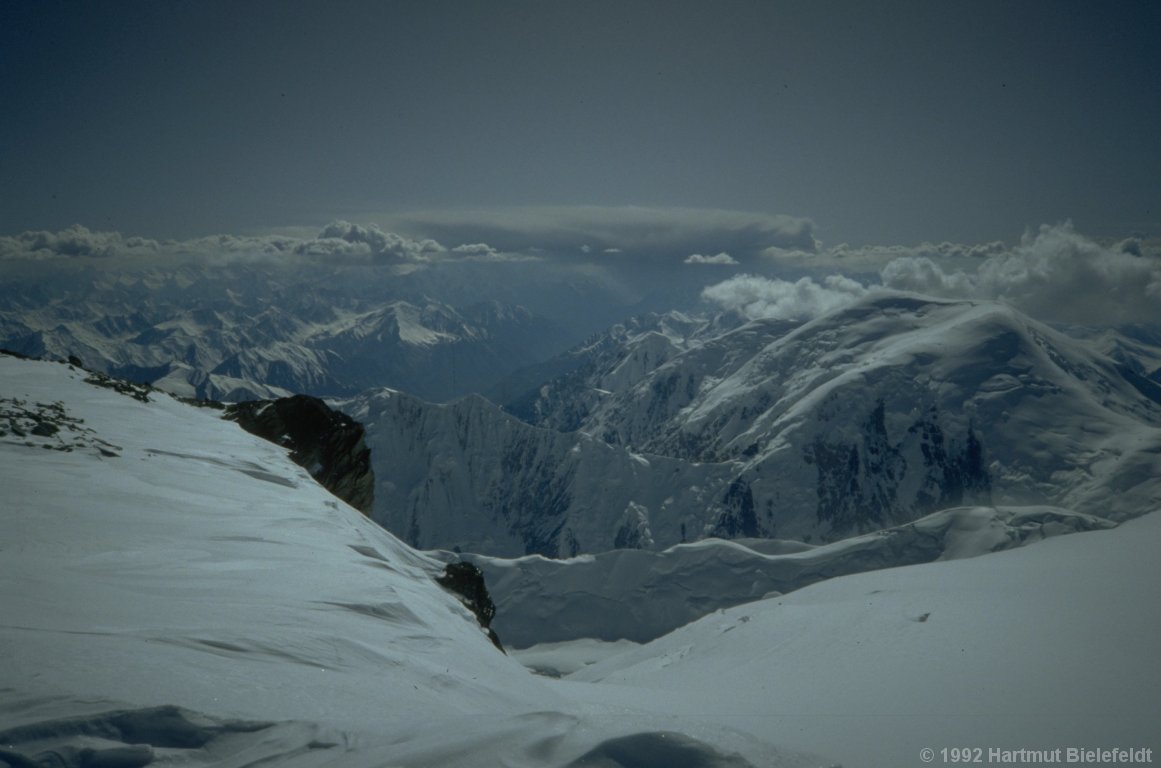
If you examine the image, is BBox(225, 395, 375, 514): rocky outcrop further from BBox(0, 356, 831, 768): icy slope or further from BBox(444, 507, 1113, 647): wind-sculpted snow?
BBox(444, 507, 1113, 647): wind-sculpted snow

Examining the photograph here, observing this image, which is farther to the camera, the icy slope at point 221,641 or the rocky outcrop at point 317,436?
the rocky outcrop at point 317,436

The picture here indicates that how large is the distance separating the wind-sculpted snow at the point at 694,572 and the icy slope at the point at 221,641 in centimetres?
11104

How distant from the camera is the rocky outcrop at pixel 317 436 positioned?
34219mm

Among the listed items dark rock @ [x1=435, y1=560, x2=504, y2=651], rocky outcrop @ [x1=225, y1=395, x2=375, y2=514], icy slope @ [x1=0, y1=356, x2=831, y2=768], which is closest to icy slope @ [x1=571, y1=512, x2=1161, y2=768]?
icy slope @ [x1=0, y1=356, x2=831, y2=768]

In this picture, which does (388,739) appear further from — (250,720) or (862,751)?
(862,751)

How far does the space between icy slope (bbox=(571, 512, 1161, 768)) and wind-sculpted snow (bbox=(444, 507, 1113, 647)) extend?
4086 inches

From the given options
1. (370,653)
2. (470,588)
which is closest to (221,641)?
(370,653)

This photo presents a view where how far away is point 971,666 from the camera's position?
Answer: 36.6 ft

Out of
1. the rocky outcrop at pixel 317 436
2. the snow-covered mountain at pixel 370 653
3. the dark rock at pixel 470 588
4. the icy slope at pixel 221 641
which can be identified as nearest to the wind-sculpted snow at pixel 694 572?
the rocky outcrop at pixel 317 436

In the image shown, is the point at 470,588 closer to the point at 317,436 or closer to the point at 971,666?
the point at 317,436

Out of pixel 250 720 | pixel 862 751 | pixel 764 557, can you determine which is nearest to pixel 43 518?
pixel 250 720

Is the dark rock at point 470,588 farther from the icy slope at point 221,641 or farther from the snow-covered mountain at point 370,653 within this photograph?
the icy slope at point 221,641

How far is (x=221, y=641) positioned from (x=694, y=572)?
128 meters

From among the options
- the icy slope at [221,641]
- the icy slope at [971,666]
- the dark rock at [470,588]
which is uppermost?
the icy slope at [221,641]
